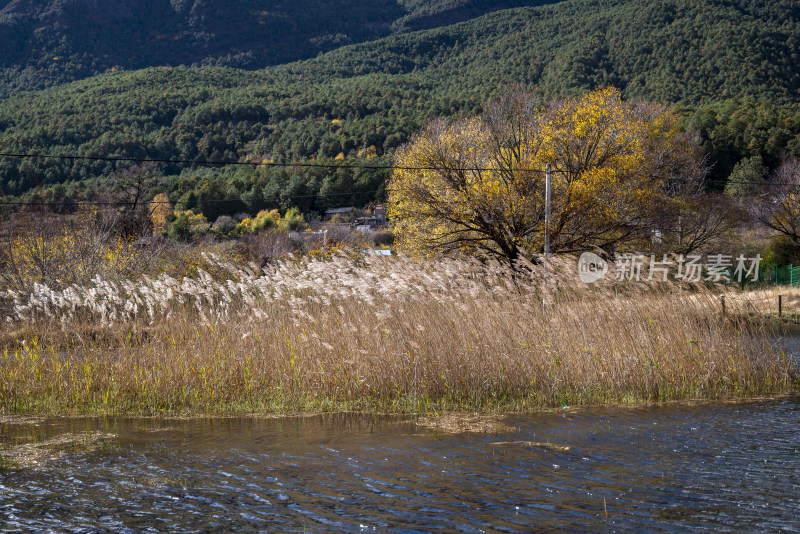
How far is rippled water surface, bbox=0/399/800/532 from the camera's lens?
571cm

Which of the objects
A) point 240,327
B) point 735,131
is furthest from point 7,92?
point 240,327

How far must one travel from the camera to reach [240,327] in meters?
11.0

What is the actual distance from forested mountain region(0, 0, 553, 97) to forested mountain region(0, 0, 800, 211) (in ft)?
147

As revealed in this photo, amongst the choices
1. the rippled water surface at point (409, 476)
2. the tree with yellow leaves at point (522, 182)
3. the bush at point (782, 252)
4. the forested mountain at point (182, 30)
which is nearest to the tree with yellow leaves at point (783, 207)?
the bush at point (782, 252)

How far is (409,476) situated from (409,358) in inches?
127

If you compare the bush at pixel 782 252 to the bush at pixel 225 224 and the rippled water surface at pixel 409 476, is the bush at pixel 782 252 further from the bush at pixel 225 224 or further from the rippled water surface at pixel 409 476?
the bush at pixel 225 224

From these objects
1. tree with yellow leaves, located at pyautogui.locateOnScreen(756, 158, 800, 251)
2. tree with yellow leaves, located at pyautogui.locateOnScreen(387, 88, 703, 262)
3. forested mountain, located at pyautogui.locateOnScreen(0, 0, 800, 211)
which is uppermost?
forested mountain, located at pyautogui.locateOnScreen(0, 0, 800, 211)

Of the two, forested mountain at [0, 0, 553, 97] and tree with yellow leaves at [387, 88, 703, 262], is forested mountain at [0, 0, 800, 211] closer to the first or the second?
tree with yellow leaves at [387, 88, 703, 262]

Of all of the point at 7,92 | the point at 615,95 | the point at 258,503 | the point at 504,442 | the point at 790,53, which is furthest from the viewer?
the point at 7,92

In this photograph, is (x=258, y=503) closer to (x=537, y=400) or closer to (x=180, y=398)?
(x=180, y=398)

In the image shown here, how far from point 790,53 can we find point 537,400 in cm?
7831

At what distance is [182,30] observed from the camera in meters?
173

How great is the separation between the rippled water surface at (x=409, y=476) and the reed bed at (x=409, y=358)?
0.68 m

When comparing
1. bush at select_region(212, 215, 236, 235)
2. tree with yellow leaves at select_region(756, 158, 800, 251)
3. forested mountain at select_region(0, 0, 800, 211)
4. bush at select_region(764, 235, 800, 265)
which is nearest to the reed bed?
tree with yellow leaves at select_region(756, 158, 800, 251)
